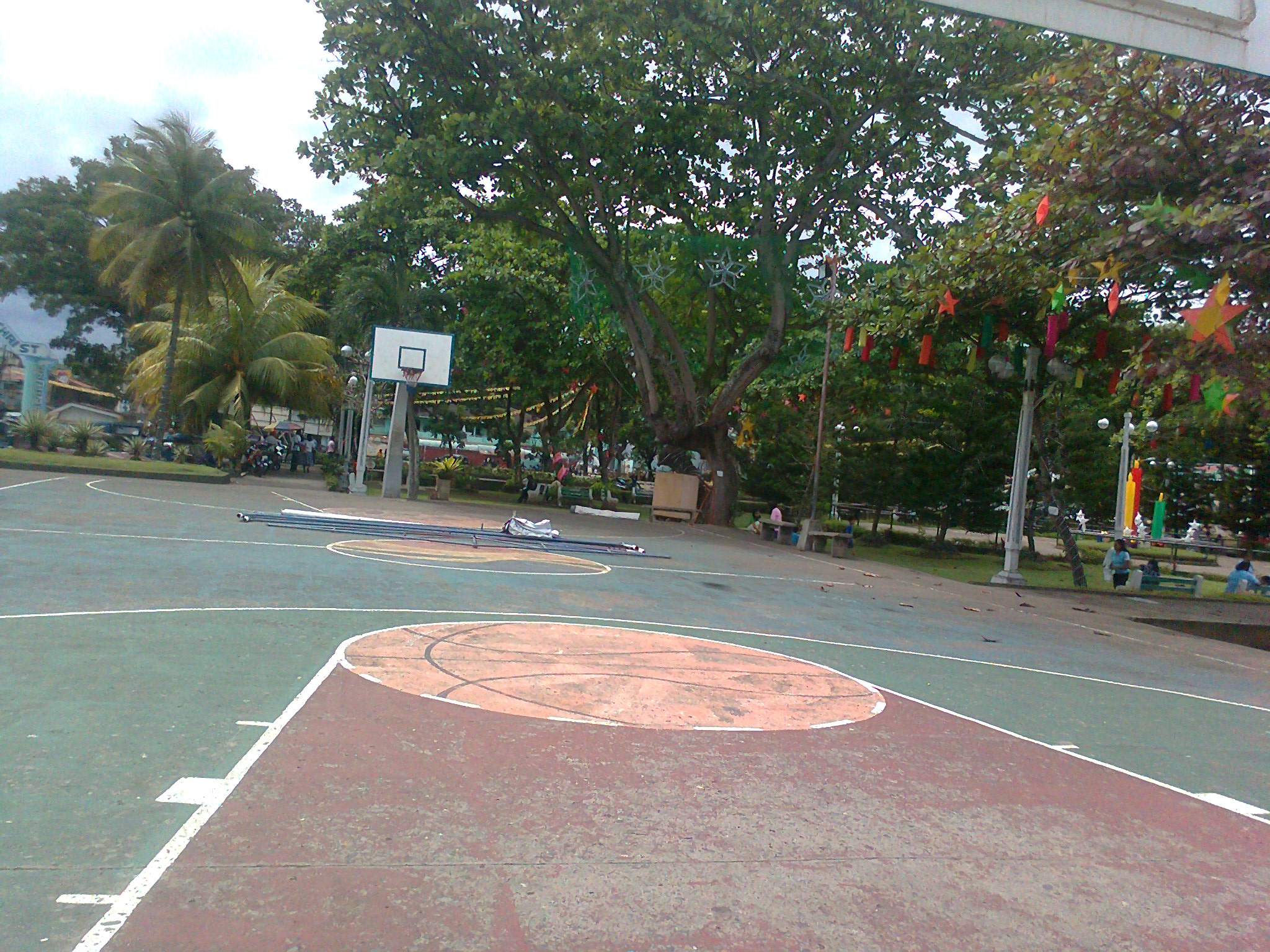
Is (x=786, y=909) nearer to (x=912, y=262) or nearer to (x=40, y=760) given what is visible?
(x=40, y=760)

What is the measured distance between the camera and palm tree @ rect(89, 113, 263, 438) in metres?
28.6

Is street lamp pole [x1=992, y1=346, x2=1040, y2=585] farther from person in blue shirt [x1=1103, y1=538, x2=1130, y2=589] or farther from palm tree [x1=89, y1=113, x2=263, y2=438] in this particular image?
palm tree [x1=89, y1=113, x2=263, y2=438]

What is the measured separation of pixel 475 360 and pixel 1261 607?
917 inches

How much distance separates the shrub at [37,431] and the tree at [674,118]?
12269mm

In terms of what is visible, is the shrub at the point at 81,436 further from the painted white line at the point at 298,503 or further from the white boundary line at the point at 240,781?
the white boundary line at the point at 240,781

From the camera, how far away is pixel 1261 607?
18797 mm

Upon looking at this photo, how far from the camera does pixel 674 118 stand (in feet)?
75.9

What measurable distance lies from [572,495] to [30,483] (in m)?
18.2

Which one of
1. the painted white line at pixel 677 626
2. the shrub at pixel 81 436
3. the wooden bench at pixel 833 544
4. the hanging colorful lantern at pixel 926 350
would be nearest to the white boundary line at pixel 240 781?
the painted white line at pixel 677 626

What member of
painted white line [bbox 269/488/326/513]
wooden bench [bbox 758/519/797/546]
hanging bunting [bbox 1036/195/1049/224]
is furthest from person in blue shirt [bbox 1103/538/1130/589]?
painted white line [bbox 269/488/326/513]

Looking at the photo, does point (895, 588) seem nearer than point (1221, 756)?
No

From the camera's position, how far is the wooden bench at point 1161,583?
20641 millimetres

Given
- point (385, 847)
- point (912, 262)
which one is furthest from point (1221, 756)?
point (912, 262)

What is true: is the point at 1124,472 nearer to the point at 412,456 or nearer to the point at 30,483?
the point at 412,456
